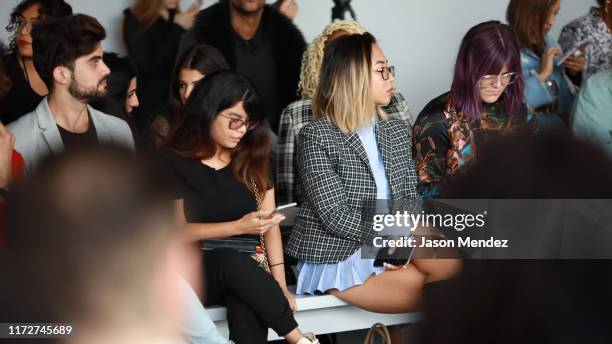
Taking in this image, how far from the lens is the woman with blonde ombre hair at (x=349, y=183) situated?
321cm

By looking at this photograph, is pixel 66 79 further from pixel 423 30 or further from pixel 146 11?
pixel 423 30

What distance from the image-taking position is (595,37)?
15.6 ft

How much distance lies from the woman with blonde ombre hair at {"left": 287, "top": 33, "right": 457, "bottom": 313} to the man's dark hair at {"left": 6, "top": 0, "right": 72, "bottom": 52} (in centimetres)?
132

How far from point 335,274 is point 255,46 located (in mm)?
1625

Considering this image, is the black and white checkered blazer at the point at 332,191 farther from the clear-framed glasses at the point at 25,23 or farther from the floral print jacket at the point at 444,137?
the clear-framed glasses at the point at 25,23

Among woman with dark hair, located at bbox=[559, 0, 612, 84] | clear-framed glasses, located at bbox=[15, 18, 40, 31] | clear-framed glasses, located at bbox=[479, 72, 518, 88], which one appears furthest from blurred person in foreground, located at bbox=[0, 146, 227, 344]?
woman with dark hair, located at bbox=[559, 0, 612, 84]

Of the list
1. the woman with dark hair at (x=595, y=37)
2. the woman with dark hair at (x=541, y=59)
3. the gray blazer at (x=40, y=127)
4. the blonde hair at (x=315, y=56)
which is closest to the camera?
the gray blazer at (x=40, y=127)

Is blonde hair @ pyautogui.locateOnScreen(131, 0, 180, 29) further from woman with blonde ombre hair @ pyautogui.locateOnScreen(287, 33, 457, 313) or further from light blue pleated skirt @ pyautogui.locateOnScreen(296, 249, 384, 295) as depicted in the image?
light blue pleated skirt @ pyautogui.locateOnScreen(296, 249, 384, 295)

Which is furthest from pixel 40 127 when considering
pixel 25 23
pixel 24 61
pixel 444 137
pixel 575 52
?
pixel 575 52

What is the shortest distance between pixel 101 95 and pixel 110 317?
283 cm

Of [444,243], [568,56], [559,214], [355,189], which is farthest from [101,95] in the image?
[559,214]

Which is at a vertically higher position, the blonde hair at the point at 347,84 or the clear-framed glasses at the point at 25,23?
the clear-framed glasses at the point at 25,23

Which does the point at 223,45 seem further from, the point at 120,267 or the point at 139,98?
the point at 120,267

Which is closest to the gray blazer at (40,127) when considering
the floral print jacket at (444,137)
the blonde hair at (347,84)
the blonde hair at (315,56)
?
the blonde hair at (347,84)
